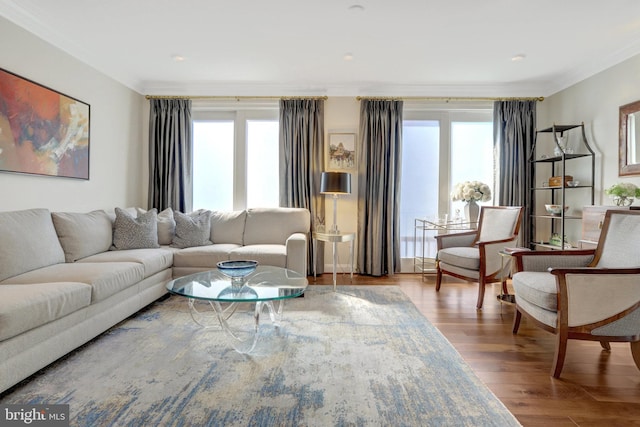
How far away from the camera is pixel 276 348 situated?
229cm

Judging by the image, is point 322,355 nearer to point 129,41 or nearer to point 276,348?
point 276,348

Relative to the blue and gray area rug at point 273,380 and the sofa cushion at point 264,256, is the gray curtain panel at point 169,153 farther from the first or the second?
the blue and gray area rug at point 273,380

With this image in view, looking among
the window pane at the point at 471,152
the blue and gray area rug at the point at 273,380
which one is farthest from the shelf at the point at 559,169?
the blue and gray area rug at the point at 273,380

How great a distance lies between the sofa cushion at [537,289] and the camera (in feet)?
6.86

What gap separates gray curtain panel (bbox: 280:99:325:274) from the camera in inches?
178

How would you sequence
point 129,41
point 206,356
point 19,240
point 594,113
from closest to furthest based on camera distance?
1. point 206,356
2. point 19,240
3. point 129,41
4. point 594,113

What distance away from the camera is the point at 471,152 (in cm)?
471

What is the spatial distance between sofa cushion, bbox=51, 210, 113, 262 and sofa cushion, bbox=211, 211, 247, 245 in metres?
1.11

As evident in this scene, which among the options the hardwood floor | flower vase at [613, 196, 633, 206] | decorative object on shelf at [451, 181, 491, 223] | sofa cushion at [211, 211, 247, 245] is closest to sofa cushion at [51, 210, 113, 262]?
sofa cushion at [211, 211, 247, 245]

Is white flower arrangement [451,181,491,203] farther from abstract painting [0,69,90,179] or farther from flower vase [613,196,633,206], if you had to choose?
abstract painting [0,69,90,179]

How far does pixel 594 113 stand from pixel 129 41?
195 inches

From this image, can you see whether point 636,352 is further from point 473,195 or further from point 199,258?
point 199,258

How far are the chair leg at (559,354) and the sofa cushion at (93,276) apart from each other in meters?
2.92

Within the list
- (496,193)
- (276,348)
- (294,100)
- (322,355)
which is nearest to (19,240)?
(276,348)
